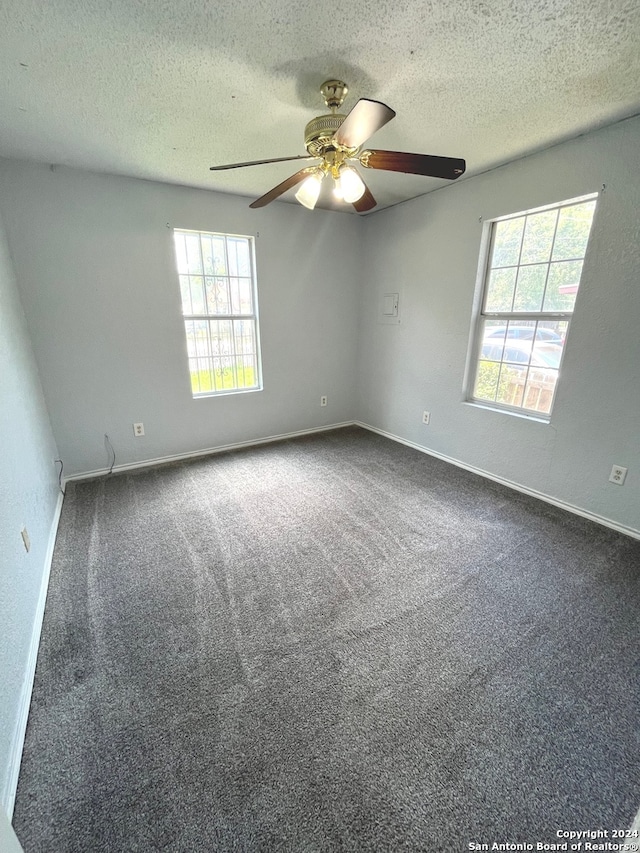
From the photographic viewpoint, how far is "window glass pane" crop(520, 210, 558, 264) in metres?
2.37

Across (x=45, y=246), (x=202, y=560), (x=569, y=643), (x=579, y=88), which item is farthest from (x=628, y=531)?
(x=45, y=246)

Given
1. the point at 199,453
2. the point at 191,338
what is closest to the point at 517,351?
the point at 191,338

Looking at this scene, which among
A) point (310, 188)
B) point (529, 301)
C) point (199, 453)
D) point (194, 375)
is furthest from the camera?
point (199, 453)

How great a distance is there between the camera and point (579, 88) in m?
1.61

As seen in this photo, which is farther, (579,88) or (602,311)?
(602,311)

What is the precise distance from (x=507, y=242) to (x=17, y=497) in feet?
11.5

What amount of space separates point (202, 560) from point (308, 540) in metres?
0.64

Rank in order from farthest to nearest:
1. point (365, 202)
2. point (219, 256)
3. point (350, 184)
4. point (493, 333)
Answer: point (219, 256), point (493, 333), point (365, 202), point (350, 184)

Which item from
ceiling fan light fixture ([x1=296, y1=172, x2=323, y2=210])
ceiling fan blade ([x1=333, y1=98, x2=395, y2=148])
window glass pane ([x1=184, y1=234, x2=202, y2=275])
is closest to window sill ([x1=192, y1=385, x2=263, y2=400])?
window glass pane ([x1=184, y1=234, x2=202, y2=275])

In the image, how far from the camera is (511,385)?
2.77 meters

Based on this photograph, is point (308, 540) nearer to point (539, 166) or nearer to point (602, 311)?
point (602, 311)

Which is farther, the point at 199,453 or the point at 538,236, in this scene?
the point at 199,453

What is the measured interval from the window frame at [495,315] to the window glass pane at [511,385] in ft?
0.14

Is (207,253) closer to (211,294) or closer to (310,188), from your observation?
(211,294)
